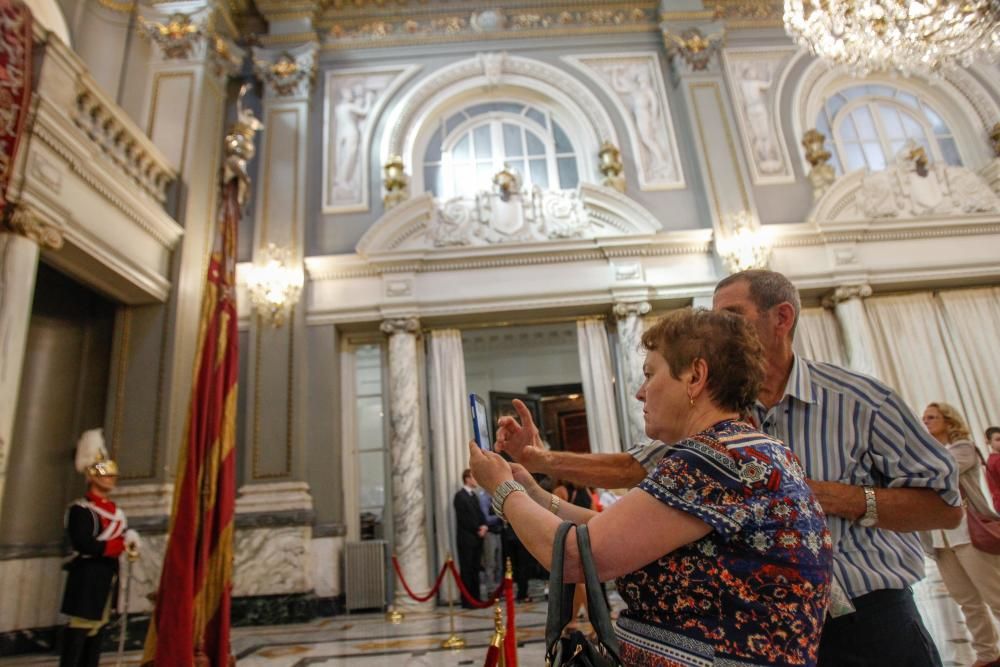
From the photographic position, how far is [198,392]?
11.4 ft

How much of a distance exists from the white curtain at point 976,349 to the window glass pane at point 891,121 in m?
2.45

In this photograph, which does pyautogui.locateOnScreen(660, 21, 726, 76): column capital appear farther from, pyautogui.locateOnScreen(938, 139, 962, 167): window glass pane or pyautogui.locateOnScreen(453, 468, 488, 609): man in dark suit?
pyautogui.locateOnScreen(453, 468, 488, 609): man in dark suit

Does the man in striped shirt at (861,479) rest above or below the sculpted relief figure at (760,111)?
below

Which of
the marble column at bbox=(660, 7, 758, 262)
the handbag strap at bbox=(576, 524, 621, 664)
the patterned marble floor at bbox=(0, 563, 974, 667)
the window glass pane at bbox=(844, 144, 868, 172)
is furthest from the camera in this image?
the window glass pane at bbox=(844, 144, 868, 172)

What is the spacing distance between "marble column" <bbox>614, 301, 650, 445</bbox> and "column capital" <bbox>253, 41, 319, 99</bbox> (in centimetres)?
501

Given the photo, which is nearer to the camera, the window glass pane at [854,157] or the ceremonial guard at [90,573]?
the ceremonial guard at [90,573]

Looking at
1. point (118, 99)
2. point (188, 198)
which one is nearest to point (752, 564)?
point (188, 198)

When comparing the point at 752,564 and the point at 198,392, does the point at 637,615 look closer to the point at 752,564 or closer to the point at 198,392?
the point at 752,564

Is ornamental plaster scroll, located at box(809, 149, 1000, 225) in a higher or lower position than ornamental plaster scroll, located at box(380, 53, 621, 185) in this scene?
lower

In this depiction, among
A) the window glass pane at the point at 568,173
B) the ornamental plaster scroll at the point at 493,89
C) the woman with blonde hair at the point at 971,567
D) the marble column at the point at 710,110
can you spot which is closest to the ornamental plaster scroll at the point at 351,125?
the ornamental plaster scroll at the point at 493,89

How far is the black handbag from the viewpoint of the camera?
103cm

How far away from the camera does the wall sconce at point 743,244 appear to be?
24.7 ft

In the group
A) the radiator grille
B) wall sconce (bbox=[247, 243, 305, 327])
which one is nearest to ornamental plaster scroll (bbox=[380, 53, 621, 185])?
wall sconce (bbox=[247, 243, 305, 327])

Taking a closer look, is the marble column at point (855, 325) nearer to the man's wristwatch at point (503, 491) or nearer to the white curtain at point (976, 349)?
the white curtain at point (976, 349)
